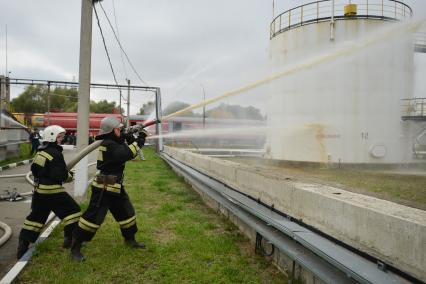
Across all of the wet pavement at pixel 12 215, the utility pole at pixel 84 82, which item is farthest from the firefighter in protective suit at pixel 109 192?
the utility pole at pixel 84 82

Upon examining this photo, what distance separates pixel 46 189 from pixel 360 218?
3815 millimetres

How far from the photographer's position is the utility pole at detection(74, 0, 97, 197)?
9.06 meters

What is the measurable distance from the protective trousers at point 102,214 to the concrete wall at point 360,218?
1.90 m

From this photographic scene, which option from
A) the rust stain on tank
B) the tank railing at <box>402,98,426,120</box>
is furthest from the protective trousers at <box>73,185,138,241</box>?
the tank railing at <box>402,98,426,120</box>

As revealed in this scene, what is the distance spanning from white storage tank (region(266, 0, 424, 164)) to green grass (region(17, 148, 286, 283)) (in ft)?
34.8

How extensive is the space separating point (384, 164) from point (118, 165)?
1449 cm

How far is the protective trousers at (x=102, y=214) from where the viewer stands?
196 inches

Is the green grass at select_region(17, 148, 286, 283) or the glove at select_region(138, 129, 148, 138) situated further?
the glove at select_region(138, 129, 148, 138)

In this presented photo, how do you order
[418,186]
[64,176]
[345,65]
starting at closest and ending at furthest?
1. [64,176]
2. [418,186]
3. [345,65]

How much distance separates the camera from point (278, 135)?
1803cm

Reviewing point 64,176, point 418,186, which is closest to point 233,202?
point 64,176

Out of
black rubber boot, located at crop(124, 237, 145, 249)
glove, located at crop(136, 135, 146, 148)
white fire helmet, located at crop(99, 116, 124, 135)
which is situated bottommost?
black rubber boot, located at crop(124, 237, 145, 249)

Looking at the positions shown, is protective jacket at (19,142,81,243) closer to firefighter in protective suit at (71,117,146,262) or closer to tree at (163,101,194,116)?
firefighter in protective suit at (71,117,146,262)

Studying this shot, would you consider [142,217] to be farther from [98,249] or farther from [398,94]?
[398,94]
